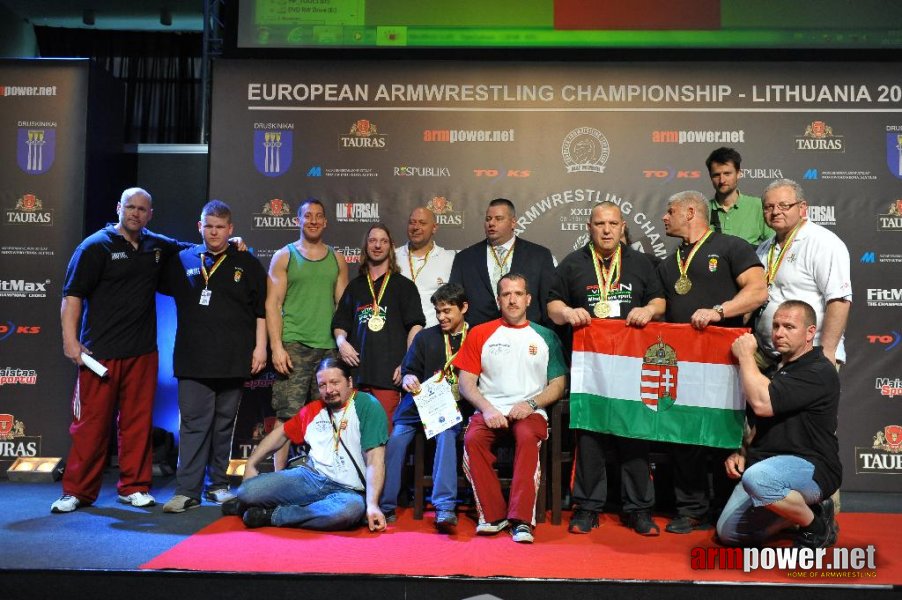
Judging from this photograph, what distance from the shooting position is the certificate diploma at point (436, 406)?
426 centimetres

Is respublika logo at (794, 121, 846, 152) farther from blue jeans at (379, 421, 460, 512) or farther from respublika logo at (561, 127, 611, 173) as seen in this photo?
blue jeans at (379, 421, 460, 512)

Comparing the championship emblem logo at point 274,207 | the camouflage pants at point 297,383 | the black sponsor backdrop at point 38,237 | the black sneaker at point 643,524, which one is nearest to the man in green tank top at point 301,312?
the camouflage pants at point 297,383

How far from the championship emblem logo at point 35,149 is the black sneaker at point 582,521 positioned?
4.36 meters

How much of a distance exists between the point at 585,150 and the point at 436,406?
2.40 m

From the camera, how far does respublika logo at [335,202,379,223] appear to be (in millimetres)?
5812

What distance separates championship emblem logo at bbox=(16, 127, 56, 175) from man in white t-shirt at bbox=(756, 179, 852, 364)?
4785 millimetres

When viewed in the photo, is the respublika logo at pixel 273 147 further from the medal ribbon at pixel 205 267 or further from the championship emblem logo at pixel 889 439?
the championship emblem logo at pixel 889 439

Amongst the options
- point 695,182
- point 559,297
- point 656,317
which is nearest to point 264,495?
point 559,297

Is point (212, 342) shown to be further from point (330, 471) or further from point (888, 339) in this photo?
point (888, 339)

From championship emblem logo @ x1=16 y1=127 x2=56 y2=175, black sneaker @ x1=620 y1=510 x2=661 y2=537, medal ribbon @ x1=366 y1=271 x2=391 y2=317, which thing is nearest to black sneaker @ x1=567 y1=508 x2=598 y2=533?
black sneaker @ x1=620 y1=510 x2=661 y2=537

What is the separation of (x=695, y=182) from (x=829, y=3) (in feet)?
5.19

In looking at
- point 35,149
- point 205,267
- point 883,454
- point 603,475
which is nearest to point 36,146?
point 35,149

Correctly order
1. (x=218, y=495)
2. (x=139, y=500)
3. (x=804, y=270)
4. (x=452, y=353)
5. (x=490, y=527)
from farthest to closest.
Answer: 1. (x=218, y=495)
2. (x=139, y=500)
3. (x=452, y=353)
4. (x=804, y=270)
5. (x=490, y=527)

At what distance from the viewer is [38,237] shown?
5801 millimetres
